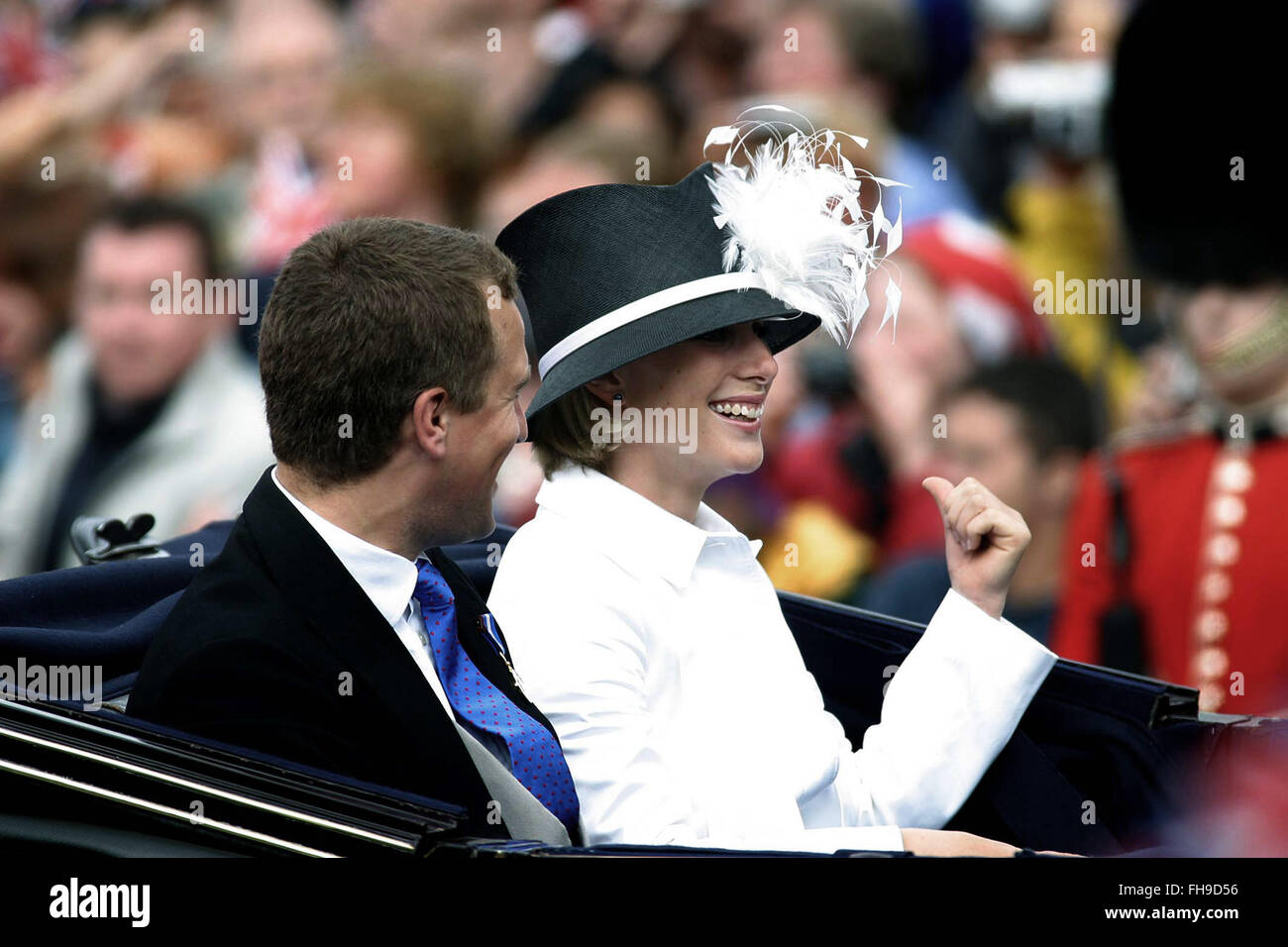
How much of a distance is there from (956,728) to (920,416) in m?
2.39

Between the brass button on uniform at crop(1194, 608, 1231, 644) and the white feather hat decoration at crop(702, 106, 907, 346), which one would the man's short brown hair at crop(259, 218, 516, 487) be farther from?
the brass button on uniform at crop(1194, 608, 1231, 644)

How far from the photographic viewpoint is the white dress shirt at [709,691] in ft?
8.70

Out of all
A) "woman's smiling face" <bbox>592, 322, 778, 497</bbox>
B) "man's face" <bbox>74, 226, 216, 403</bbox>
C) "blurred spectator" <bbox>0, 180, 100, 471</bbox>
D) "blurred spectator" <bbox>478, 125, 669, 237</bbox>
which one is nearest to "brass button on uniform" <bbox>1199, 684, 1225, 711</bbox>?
"woman's smiling face" <bbox>592, 322, 778, 497</bbox>

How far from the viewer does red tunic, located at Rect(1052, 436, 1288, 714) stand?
4109mm

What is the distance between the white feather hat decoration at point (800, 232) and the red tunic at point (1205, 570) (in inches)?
63.5

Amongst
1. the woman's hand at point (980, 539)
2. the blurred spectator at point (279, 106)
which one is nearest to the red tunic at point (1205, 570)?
the woman's hand at point (980, 539)

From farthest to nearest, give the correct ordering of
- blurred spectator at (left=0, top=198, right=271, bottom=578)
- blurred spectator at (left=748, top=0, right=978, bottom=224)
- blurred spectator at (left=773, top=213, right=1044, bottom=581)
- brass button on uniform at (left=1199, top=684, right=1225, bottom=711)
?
1. blurred spectator at (left=0, top=198, right=271, bottom=578)
2. blurred spectator at (left=748, top=0, right=978, bottom=224)
3. blurred spectator at (left=773, top=213, right=1044, bottom=581)
4. brass button on uniform at (left=1199, top=684, right=1225, bottom=711)

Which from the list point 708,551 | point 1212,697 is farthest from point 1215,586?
point 708,551

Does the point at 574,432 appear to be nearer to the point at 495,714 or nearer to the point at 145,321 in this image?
the point at 495,714

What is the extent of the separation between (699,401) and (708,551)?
0.27 meters

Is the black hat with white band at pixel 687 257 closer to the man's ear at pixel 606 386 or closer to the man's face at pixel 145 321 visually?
the man's ear at pixel 606 386

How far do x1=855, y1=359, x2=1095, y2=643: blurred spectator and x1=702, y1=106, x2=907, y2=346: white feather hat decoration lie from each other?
1927mm

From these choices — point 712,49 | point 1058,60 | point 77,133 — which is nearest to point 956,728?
point 1058,60

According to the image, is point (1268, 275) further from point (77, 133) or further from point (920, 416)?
point (77, 133)
